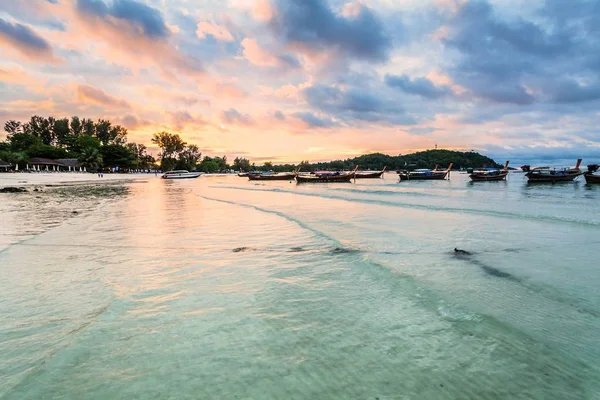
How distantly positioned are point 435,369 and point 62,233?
1194cm

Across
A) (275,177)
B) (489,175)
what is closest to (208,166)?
(275,177)

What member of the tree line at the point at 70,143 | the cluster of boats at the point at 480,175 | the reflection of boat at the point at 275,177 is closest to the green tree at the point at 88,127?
the tree line at the point at 70,143

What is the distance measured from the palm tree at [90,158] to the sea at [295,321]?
98862 mm

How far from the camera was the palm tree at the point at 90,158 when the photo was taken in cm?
9238

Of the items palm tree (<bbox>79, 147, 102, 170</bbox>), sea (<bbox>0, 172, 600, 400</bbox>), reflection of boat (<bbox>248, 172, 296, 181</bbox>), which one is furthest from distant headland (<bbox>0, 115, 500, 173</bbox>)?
sea (<bbox>0, 172, 600, 400</bbox>)

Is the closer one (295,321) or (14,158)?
(295,321)

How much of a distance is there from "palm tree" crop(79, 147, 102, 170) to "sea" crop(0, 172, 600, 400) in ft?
324

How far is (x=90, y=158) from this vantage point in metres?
92.6

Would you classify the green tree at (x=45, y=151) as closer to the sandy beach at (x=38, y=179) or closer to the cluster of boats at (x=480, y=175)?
the sandy beach at (x=38, y=179)

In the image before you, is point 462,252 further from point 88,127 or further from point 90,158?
point 88,127

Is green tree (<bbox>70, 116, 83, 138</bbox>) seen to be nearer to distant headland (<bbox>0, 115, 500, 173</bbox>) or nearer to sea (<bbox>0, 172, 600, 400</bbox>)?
distant headland (<bbox>0, 115, 500, 173</bbox>)

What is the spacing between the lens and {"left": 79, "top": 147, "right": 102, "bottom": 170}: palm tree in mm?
92375

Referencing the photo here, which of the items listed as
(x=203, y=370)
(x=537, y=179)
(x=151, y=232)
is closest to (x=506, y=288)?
(x=203, y=370)

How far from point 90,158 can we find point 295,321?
353 feet
